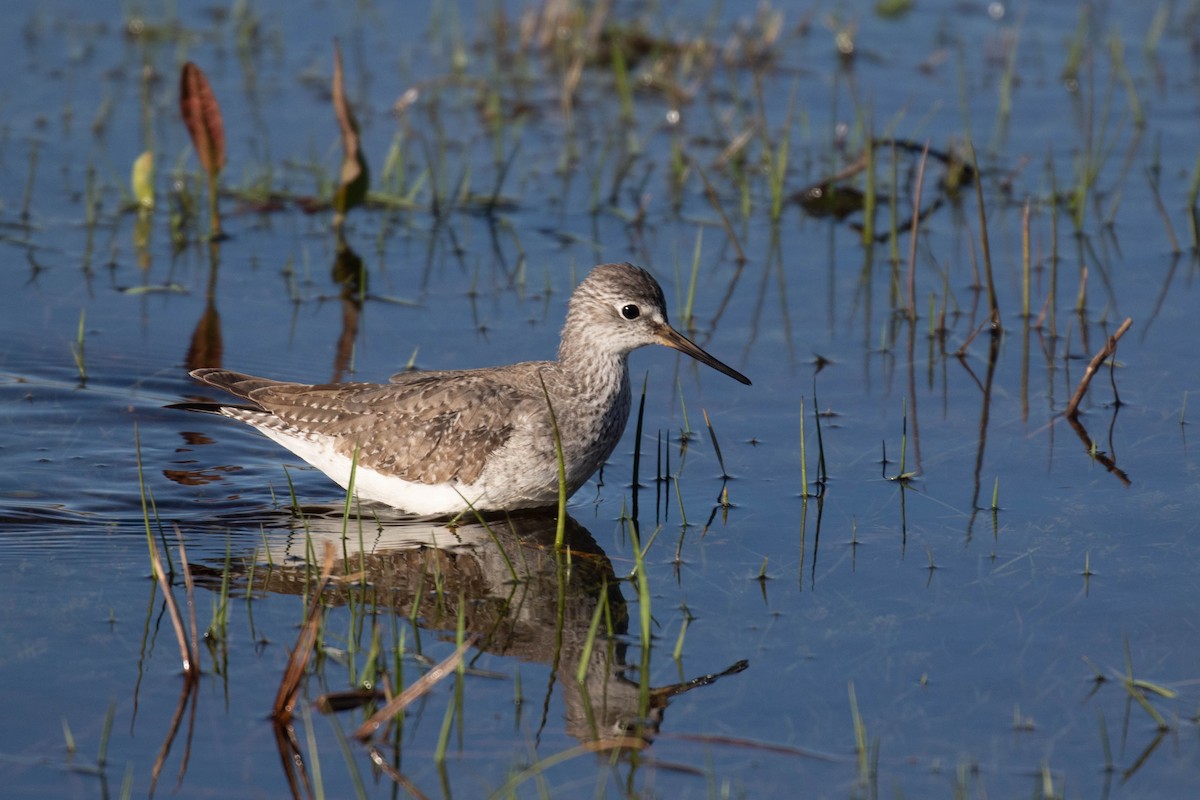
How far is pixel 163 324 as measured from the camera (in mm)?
9648

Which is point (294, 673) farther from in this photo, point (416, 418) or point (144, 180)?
point (144, 180)

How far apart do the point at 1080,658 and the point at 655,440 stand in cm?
299

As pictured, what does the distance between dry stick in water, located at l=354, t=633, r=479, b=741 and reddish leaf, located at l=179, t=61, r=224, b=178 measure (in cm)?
615

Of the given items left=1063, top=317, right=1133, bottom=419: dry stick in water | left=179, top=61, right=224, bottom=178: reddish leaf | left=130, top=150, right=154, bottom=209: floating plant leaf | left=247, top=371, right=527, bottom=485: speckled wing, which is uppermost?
left=179, top=61, right=224, bottom=178: reddish leaf

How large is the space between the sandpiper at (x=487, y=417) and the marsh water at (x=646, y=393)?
24cm

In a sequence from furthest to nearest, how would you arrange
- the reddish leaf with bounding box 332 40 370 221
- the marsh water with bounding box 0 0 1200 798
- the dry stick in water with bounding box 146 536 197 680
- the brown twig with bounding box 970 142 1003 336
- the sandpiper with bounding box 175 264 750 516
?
1. the reddish leaf with bounding box 332 40 370 221
2. the brown twig with bounding box 970 142 1003 336
3. the sandpiper with bounding box 175 264 750 516
4. the dry stick in water with bounding box 146 536 197 680
5. the marsh water with bounding box 0 0 1200 798

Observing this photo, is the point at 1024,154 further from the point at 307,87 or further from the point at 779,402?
the point at 307,87

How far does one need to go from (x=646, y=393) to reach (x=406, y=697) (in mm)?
3913

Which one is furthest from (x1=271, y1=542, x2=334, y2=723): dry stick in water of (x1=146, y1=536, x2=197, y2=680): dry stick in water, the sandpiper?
the sandpiper

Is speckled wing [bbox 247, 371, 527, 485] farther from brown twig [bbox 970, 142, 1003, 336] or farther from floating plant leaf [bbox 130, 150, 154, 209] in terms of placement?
floating plant leaf [bbox 130, 150, 154, 209]

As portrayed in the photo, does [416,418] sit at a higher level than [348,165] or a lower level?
lower

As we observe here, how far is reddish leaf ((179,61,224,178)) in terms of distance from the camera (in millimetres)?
10383

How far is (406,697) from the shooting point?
17.5 feet

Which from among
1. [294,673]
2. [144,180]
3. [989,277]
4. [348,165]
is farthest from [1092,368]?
[144,180]
